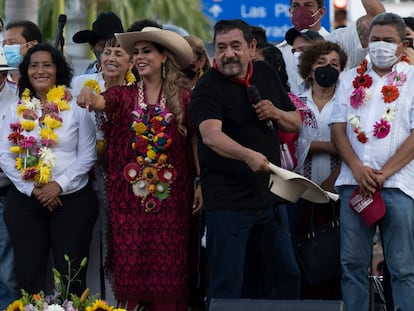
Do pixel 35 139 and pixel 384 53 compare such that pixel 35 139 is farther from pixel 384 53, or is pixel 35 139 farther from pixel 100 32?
pixel 384 53

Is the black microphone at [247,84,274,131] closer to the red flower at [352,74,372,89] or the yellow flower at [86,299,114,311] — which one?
the red flower at [352,74,372,89]

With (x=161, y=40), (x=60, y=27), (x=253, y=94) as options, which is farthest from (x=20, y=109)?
(x=253, y=94)

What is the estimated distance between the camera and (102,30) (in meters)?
10.1

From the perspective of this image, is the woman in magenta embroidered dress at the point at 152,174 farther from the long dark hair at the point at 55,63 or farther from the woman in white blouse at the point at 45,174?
the long dark hair at the point at 55,63

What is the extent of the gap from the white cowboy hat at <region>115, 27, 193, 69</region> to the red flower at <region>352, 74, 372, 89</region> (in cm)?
121

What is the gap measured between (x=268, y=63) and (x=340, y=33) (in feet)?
4.43

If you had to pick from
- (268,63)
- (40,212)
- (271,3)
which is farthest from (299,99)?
(271,3)

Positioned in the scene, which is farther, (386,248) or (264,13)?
(264,13)

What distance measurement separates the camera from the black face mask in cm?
933

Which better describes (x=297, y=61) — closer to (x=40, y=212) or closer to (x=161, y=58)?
(x=161, y=58)

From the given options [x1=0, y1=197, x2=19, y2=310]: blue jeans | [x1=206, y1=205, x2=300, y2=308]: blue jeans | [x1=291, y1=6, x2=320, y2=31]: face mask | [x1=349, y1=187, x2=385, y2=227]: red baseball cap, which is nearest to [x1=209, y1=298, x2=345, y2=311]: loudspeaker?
[x1=206, y1=205, x2=300, y2=308]: blue jeans

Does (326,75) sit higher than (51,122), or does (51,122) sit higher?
(326,75)

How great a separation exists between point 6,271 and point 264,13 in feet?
54.1

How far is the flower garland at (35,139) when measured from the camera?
9055mm
